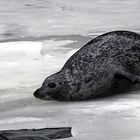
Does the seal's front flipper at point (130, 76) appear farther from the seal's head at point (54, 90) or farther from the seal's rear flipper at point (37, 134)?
the seal's rear flipper at point (37, 134)

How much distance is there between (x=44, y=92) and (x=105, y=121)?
0.95 metres

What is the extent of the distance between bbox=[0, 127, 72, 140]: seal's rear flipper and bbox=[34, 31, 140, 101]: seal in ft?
3.19

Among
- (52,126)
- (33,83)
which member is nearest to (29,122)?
(52,126)

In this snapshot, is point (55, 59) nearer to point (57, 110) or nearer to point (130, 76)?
point (130, 76)

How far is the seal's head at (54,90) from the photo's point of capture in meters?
4.75

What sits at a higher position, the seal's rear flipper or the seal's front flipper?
the seal's front flipper

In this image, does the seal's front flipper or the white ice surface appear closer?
the white ice surface

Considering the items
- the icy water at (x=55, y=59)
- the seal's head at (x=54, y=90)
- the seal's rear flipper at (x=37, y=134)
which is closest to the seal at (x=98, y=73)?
the seal's head at (x=54, y=90)

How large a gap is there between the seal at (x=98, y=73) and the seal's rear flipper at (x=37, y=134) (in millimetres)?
971

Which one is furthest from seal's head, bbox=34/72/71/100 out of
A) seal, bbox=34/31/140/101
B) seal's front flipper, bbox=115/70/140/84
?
seal's front flipper, bbox=115/70/140/84

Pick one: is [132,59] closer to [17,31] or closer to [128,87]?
[128,87]

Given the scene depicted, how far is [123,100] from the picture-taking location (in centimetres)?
456

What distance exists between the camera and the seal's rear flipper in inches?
142

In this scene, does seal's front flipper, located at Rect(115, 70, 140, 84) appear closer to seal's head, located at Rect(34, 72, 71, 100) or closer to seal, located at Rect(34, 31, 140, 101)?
seal, located at Rect(34, 31, 140, 101)
